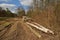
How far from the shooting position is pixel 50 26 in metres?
3.28

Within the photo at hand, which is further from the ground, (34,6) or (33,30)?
(34,6)

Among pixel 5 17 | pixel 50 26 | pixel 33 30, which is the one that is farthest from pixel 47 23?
pixel 5 17

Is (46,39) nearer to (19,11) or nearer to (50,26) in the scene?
(50,26)

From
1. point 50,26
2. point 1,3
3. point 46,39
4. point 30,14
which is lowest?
point 46,39

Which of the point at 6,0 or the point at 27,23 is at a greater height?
the point at 6,0

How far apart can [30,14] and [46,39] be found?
22.0 inches

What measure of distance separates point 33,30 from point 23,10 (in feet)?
1.40

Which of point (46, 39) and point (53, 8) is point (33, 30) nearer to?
point (46, 39)

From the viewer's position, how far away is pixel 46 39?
3207 millimetres

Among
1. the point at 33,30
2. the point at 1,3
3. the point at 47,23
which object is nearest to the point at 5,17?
the point at 1,3

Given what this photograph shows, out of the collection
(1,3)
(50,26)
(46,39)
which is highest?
(1,3)

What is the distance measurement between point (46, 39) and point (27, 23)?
1.53ft

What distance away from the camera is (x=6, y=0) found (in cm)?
330

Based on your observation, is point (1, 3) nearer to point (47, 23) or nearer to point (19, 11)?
point (19, 11)
